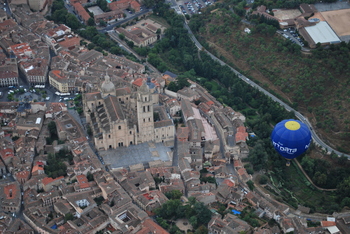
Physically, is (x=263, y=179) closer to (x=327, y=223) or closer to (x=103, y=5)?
(x=327, y=223)

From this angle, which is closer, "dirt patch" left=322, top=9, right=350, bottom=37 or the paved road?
the paved road

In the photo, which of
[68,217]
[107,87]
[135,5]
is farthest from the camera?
[135,5]

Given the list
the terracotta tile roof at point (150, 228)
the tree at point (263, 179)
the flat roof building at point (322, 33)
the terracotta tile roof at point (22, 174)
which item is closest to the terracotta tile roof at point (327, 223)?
the tree at point (263, 179)

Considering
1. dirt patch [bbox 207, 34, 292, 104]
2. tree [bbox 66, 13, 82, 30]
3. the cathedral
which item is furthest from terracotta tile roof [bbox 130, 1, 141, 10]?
the cathedral

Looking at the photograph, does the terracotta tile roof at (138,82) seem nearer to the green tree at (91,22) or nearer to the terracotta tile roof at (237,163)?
the terracotta tile roof at (237,163)

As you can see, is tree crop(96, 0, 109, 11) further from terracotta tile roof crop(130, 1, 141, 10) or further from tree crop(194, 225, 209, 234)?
tree crop(194, 225, 209, 234)

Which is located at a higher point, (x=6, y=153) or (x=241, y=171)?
(x=6, y=153)

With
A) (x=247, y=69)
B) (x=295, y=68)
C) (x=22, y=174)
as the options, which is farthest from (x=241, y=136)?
(x=22, y=174)
